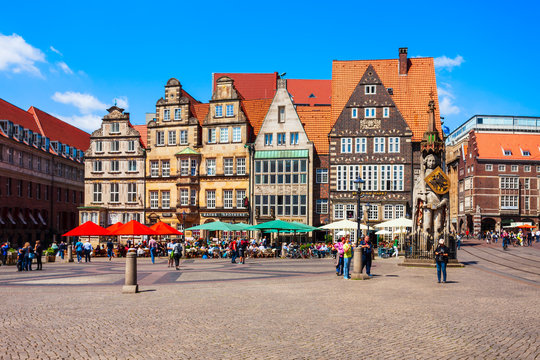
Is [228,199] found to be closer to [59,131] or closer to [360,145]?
[360,145]

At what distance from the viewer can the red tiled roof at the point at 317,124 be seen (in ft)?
169

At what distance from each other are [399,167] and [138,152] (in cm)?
2460

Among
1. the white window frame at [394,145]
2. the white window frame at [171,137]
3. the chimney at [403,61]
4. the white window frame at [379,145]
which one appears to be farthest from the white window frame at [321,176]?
the white window frame at [171,137]

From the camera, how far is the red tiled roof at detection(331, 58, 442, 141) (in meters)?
51.6

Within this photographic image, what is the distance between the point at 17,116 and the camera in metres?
62.4

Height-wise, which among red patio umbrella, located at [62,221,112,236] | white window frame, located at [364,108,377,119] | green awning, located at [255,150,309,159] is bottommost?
red patio umbrella, located at [62,221,112,236]

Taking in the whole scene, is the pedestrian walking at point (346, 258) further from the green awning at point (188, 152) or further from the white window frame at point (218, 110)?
the white window frame at point (218, 110)

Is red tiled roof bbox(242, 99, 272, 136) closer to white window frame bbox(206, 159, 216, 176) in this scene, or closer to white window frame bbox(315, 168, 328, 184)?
white window frame bbox(206, 159, 216, 176)

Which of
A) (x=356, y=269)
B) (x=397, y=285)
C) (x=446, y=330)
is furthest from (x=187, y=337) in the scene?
(x=356, y=269)

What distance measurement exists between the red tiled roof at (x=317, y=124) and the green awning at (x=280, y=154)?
1889 millimetres

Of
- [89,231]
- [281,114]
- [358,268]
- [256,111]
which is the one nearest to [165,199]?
[256,111]

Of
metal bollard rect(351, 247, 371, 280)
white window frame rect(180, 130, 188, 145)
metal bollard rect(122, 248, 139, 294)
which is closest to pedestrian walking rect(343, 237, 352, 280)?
metal bollard rect(351, 247, 371, 280)

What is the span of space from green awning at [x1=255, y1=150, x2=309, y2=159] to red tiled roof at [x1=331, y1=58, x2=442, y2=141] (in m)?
4.93

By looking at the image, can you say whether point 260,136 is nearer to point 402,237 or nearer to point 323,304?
point 402,237
